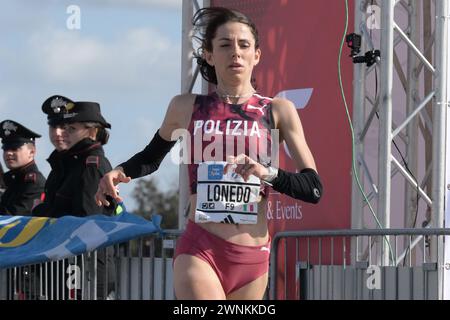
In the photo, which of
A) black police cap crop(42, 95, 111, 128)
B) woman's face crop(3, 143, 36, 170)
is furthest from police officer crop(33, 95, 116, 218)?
woman's face crop(3, 143, 36, 170)

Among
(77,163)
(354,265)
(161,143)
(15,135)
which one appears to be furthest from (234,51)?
(15,135)

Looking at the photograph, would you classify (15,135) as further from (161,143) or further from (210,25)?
(210,25)

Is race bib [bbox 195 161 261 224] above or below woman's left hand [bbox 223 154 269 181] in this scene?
below

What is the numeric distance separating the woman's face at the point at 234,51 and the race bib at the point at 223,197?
1.36ft

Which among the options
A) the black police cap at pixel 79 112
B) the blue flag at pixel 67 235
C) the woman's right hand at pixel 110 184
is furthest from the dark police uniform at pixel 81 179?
the woman's right hand at pixel 110 184

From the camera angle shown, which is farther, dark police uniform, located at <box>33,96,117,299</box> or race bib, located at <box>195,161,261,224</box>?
dark police uniform, located at <box>33,96,117,299</box>

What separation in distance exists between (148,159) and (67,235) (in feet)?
8.63

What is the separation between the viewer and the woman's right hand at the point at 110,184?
17.1ft

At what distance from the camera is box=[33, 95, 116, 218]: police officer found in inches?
316

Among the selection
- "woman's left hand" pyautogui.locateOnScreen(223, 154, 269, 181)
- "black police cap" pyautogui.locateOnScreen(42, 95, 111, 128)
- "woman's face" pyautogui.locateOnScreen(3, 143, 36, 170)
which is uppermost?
"black police cap" pyautogui.locateOnScreen(42, 95, 111, 128)

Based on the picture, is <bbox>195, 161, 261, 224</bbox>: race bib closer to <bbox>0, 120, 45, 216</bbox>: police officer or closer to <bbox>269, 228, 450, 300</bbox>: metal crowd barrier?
<bbox>269, 228, 450, 300</bbox>: metal crowd barrier

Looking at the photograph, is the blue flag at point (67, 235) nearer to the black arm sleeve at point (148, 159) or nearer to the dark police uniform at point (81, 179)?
the dark police uniform at point (81, 179)

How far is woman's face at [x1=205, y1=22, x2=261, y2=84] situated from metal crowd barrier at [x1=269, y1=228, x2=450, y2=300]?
2.12 m
